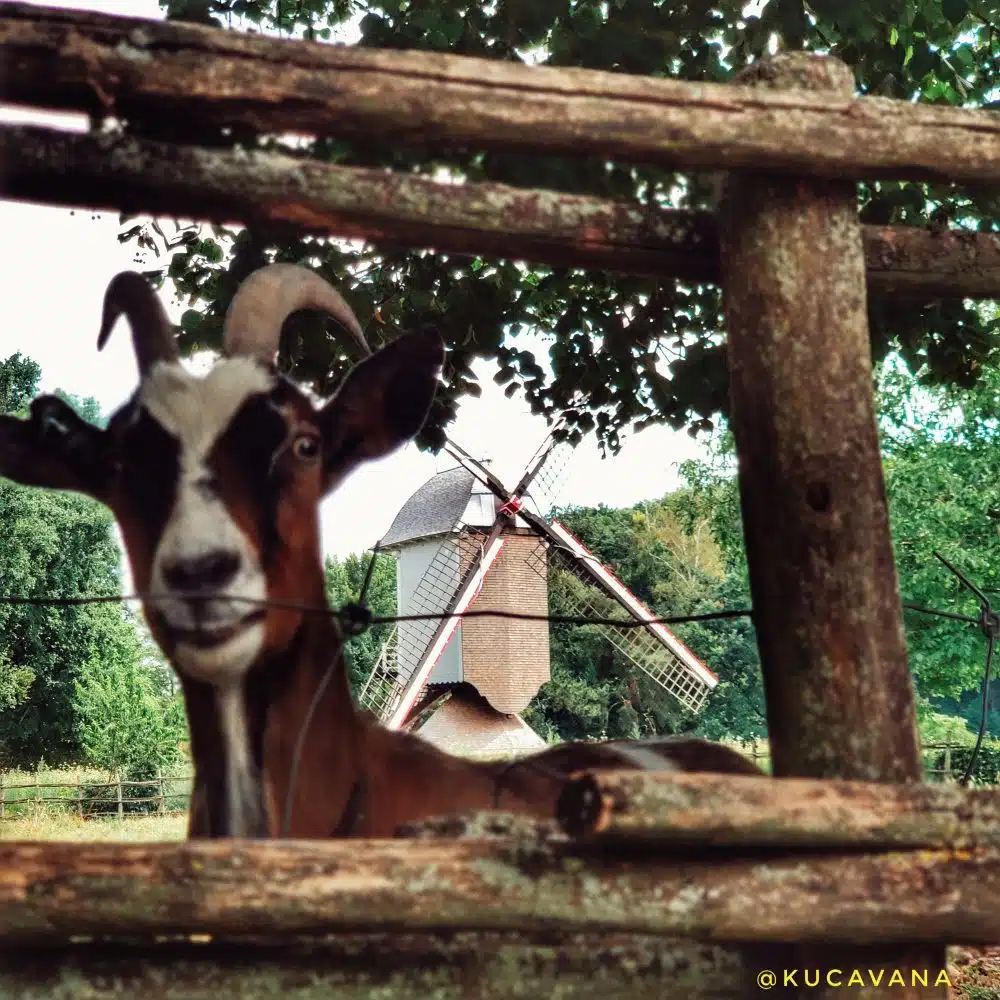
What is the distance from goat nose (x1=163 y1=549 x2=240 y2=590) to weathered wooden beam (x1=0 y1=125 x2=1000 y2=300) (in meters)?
0.73

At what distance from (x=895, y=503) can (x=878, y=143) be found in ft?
79.4

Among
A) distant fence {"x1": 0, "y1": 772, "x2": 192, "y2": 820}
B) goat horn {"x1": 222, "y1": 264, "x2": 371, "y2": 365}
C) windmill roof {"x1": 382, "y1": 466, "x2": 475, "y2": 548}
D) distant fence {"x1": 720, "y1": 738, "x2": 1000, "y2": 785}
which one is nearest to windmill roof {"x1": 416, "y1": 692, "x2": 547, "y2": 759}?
windmill roof {"x1": 382, "y1": 466, "x2": 475, "y2": 548}

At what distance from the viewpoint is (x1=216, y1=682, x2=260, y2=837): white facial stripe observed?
2898 millimetres

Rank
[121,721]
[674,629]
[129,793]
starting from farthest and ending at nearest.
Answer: [674,629] → [121,721] → [129,793]

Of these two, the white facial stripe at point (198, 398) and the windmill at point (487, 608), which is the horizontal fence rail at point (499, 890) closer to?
the white facial stripe at point (198, 398)

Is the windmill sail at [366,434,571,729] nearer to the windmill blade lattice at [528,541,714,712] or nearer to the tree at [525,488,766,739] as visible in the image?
the windmill blade lattice at [528,541,714,712]

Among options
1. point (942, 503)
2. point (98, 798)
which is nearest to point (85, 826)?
point (98, 798)

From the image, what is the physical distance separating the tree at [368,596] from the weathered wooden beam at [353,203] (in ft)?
92.8

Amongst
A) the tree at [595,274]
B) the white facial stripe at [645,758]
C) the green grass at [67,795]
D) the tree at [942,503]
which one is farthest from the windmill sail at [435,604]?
the white facial stripe at [645,758]

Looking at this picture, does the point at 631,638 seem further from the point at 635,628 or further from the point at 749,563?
the point at 749,563

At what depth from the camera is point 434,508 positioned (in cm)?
2702

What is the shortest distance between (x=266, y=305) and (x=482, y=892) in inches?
74.1

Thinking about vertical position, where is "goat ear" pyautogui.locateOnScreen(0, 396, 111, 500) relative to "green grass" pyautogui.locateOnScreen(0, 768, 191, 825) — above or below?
above

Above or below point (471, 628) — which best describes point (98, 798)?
below
